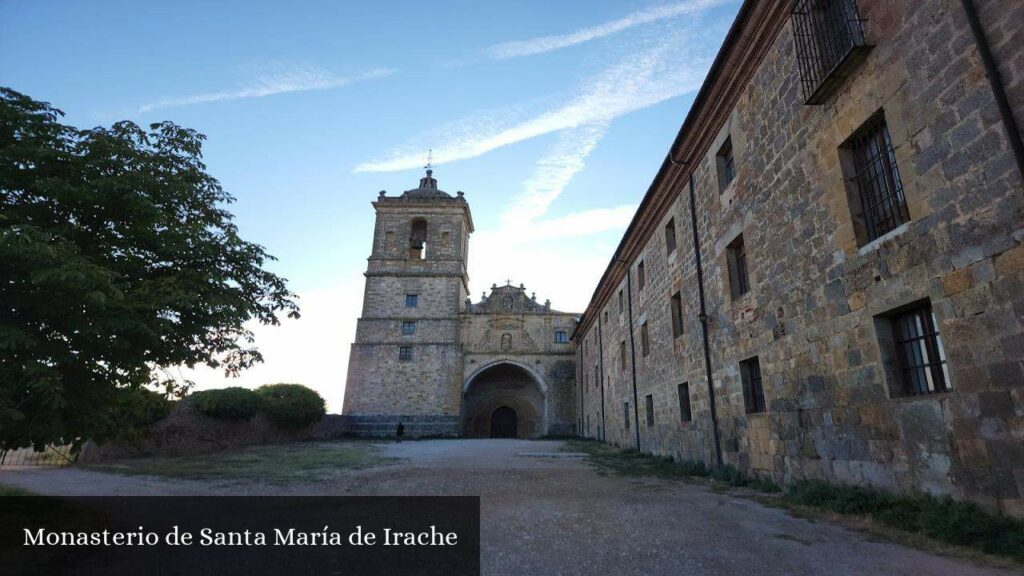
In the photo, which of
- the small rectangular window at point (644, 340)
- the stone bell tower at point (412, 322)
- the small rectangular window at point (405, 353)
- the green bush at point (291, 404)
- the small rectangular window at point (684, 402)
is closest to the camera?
the small rectangular window at point (684, 402)

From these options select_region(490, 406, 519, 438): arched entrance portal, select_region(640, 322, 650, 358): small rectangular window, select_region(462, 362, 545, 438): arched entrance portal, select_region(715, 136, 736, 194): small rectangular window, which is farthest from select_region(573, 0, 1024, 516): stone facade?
select_region(490, 406, 519, 438): arched entrance portal

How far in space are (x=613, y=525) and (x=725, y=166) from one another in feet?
24.9

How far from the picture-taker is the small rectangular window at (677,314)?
11.5 meters

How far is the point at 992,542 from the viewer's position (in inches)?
139

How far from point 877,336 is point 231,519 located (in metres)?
7.44

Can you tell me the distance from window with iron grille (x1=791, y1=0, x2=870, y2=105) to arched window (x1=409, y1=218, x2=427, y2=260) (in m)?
28.5

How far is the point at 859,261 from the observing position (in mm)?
5316

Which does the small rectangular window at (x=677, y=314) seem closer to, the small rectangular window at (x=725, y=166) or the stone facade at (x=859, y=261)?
the stone facade at (x=859, y=261)

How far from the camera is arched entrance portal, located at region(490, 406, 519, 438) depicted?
109 feet

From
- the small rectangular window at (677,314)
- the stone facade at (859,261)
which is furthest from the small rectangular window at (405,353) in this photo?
the stone facade at (859,261)

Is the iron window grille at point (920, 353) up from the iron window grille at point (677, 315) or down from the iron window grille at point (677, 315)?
down

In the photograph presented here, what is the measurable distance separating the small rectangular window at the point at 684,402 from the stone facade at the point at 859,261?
0.62ft

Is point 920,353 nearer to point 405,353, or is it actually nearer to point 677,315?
point 677,315

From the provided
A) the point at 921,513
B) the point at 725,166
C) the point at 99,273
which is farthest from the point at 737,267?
the point at 99,273
